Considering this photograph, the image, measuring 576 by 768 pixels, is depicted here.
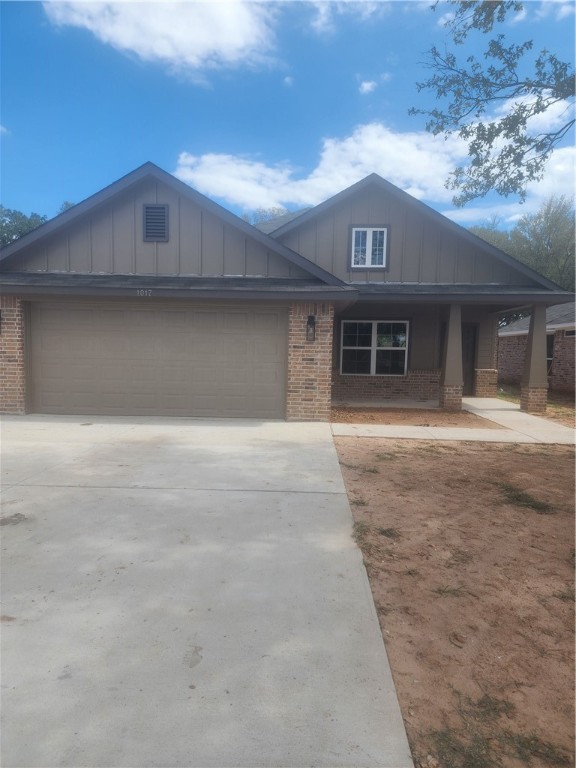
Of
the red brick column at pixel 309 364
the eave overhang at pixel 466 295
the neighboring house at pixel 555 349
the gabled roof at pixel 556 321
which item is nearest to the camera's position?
the red brick column at pixel 309 364

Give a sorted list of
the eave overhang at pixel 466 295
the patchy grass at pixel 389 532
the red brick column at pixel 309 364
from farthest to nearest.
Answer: the eave overhang at pixel 466 295, the red brick column at pixel 309 364, the patchy grass at pixel 389 532

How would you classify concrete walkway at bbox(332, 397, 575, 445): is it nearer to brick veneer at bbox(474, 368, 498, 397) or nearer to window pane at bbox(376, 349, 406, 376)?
window pane at bbox(376, 349, 406, 376)

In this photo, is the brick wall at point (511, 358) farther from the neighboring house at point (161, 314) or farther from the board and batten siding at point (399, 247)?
the neighboring house at point (161, 314)

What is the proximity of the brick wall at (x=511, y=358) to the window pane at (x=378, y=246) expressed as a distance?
11.9 m

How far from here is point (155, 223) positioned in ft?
32.9

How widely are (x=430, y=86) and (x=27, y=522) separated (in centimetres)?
757

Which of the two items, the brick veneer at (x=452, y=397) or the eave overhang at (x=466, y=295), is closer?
the eave overhang at (x=466, y=295)

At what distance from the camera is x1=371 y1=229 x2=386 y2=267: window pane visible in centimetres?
1305

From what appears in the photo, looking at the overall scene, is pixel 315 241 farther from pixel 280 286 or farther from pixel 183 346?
pixel 183 346

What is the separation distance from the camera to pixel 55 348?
10.1 m

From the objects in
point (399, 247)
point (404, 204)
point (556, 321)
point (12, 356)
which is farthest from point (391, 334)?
point (12, 356)

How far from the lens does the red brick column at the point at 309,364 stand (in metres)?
9.66

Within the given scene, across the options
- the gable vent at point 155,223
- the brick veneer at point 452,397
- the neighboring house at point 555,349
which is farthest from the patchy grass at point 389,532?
the neighboring house at point 555,349

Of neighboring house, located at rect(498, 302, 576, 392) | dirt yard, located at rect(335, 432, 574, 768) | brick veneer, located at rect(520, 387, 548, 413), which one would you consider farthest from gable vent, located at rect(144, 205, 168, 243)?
neighboring house, located at rect(498, 302, 576, 392)
